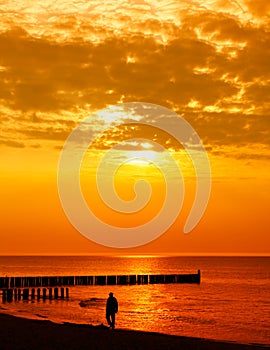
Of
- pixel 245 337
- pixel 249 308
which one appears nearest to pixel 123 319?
pixel 245 337

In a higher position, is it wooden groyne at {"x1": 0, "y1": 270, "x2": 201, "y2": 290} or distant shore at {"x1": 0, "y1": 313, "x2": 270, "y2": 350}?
wooden groyne at {"x1": 0, "y1": 270, "x2": 201, "y2": 290}

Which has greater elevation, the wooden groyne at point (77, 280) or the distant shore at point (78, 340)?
the wooden groyne at point (77, 280)

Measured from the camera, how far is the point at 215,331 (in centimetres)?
3850

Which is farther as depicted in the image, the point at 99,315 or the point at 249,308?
the point at 249,308

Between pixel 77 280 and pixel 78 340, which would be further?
pixel 77 280

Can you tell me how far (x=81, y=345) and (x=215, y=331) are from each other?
746 inches

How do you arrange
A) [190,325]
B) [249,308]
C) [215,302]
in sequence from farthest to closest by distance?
[215,302] < [249,308] < [190,325]

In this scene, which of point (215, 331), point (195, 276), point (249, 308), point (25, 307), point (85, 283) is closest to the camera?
point (215, 331)

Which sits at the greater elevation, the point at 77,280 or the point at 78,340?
the point at 77,280

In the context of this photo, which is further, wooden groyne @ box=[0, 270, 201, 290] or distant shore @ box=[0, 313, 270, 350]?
wooden groyne @ box=[0, 270, 201, 290]

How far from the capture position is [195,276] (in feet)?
321

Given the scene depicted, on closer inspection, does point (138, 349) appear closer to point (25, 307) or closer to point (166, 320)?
point (166, 320)

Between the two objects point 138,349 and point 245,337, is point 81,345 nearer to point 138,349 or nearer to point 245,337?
point 138,349

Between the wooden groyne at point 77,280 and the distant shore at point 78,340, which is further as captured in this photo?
the wooden groyne at point 77,280
